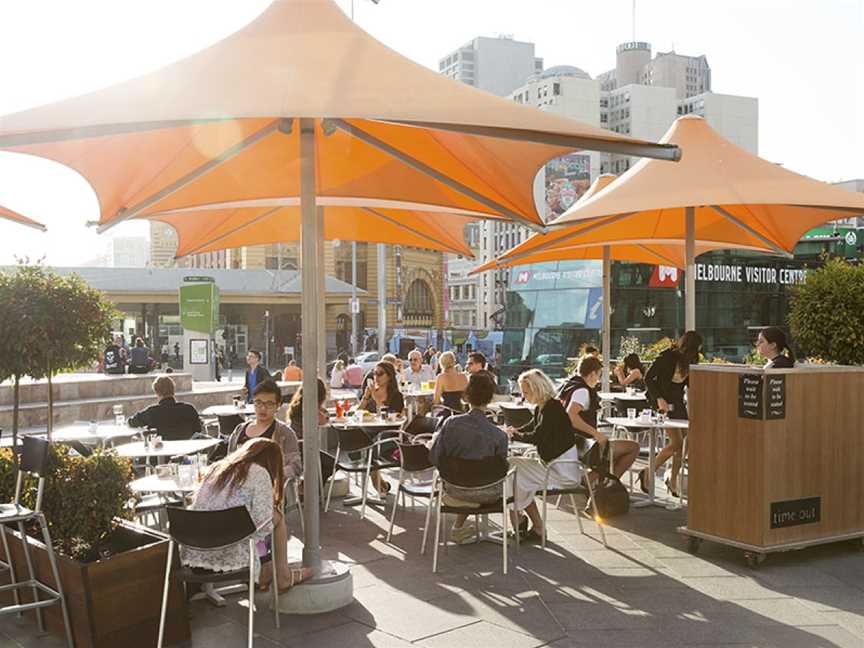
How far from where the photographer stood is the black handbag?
7.59m

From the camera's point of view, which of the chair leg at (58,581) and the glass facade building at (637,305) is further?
the glass facade building at (637,305)

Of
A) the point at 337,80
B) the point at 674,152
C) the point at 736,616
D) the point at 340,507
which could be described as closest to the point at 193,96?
the point at 337,80

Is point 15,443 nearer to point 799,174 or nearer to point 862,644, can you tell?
point 862,644

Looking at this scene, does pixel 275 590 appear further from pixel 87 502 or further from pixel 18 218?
pixel 18 218

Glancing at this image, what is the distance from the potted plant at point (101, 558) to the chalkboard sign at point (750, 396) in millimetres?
4064

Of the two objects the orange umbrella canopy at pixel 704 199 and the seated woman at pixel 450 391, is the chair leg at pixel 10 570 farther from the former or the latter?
the seated woman at pixel 450 391

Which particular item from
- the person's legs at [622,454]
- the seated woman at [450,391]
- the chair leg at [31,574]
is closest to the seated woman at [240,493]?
the chair leg at [31,574]

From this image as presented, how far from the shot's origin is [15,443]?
5.36m

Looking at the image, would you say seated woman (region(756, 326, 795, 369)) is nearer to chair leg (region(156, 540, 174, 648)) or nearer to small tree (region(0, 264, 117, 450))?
chair leg (region(156, 540, 174, 648))

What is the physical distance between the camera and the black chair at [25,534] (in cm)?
455

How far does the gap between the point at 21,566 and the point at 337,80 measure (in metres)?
3.56

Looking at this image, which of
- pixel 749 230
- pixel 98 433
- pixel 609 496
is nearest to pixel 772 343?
pixel 609 496

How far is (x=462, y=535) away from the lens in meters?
6.87

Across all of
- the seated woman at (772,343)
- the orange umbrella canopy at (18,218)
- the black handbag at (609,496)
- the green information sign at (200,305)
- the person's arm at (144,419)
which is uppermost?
the orange umbrella canopy at (18,218)
